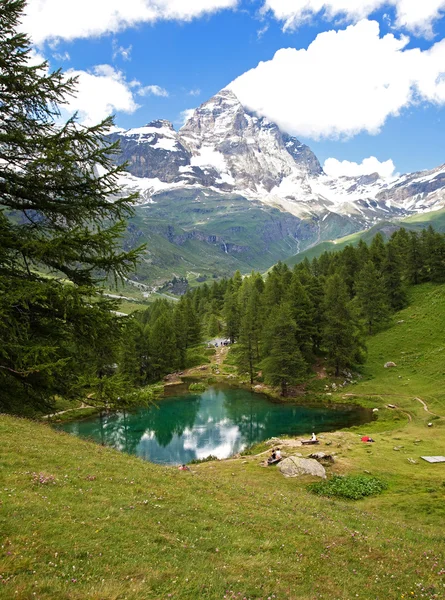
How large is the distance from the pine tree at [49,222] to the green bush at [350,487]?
17.0 m

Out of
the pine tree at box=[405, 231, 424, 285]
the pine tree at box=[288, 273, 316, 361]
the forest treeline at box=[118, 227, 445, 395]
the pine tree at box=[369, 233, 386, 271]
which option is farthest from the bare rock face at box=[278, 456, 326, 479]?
the pine tree at box=[405, 231, 424, 285]

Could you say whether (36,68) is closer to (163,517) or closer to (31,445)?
(31,445)

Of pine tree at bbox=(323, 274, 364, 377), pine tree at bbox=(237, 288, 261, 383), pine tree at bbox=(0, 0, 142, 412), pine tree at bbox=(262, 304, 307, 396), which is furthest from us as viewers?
pine tree at bbox=(237, 288, 261, 383)

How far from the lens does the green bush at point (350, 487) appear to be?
22266 millimetres

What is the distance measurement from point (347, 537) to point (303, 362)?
49.4m

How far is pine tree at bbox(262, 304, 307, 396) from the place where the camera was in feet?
197

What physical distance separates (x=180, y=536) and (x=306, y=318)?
59073 millimetres

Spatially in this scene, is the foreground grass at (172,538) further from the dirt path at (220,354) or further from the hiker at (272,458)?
the dirt path at (220,354)

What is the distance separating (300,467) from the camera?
2617 cm

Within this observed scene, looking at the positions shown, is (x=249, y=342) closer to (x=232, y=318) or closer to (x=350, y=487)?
(x=232, y=318)

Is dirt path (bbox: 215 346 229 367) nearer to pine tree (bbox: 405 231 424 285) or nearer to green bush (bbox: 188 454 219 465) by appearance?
green bush (bbox: 188 454 219 465)

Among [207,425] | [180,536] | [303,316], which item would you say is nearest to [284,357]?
[303,316]

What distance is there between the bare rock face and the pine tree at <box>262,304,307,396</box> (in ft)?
107

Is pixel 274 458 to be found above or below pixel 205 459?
above
